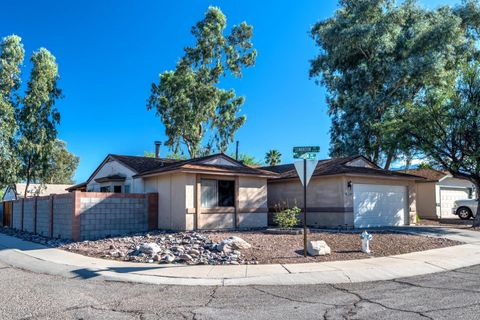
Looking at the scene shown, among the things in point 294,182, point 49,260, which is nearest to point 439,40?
point 294,182

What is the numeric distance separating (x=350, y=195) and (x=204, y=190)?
6.98m

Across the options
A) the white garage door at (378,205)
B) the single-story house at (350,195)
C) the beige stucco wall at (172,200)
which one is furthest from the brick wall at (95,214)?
the white garage door at (378,205)

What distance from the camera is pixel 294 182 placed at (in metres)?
22.2

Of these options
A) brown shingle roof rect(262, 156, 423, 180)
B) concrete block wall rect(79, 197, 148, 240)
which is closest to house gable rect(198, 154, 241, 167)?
brown shingle roof rect(262, 156, 423, 180)

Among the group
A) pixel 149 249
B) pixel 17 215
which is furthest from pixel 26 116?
pixel 149 249

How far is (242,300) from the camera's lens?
23.6 ft

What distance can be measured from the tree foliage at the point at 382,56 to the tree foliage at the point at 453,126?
5.93m

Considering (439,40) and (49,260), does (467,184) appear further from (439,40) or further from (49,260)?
(49,260)

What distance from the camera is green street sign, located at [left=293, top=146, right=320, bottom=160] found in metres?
11.2

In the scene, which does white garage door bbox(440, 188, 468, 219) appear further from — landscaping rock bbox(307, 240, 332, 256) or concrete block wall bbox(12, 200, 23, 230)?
concrete block wall bbox(12, 200, 23, 230)

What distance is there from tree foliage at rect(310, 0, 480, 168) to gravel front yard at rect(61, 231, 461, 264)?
43.8 feet

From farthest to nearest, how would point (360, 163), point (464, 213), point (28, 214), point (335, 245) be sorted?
point (464, 213) < point (360, 163) < point (28, 214) < point (335, 245)

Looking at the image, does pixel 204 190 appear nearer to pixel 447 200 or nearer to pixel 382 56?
pixel 382 56

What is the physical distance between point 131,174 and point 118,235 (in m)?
4.98
